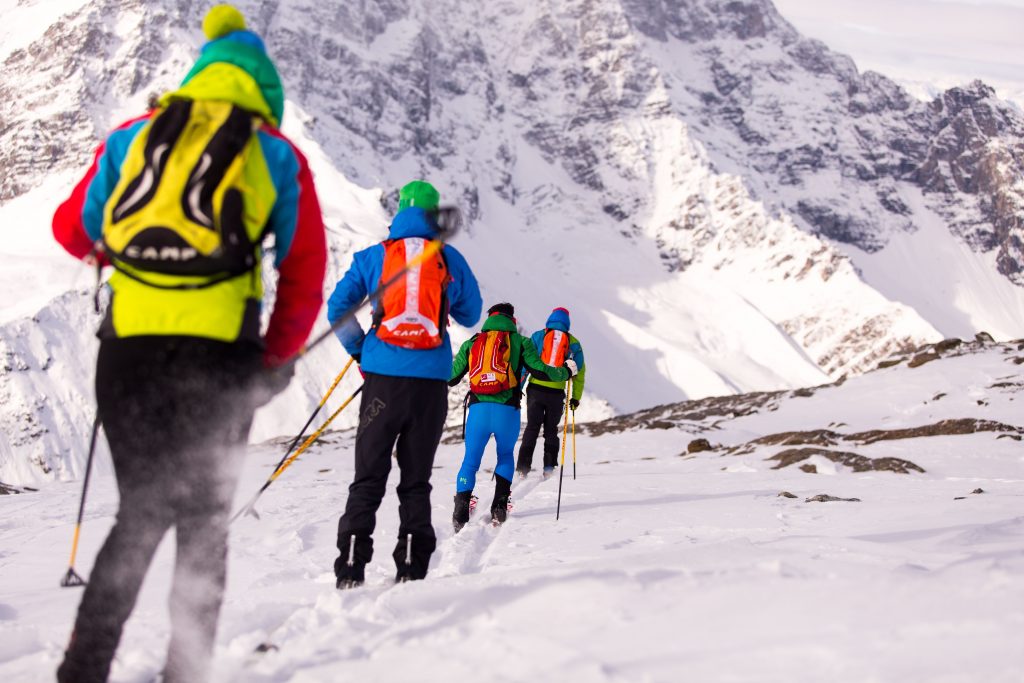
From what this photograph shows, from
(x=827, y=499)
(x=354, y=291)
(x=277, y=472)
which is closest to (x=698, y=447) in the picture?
(x=827, y=499)

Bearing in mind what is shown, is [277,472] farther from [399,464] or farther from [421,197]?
[421,197]

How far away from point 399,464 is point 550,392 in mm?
8294

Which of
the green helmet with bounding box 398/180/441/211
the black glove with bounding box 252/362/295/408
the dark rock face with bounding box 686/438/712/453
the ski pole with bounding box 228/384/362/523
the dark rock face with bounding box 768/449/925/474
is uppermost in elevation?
the green helmet with bounding box 398/180/441/211

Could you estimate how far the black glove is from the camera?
3443 mm

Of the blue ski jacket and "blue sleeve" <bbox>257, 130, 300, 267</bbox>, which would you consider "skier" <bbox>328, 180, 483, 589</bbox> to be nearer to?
the blue ski jacket

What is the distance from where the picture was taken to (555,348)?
13.0 metres

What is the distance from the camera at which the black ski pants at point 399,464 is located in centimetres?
560

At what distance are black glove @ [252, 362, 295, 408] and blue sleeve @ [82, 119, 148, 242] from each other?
0.88 metres

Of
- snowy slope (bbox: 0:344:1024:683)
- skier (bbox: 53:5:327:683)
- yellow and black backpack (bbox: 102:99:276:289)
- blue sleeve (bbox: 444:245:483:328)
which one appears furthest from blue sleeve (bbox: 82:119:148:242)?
blue sleeve (bbox: 444:245:483:328)

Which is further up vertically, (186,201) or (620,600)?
(186,201)

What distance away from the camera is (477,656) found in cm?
346

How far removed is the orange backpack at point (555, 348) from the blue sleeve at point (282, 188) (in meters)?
9.56

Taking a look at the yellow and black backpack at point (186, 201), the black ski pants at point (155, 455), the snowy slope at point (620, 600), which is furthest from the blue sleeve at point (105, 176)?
the snowy slope at point (620, 600)

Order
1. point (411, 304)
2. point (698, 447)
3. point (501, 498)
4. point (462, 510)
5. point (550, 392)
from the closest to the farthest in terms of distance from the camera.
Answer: point (411, 304), point (462, 510), point (501, 498), point (550, 392), point (698, 447)
